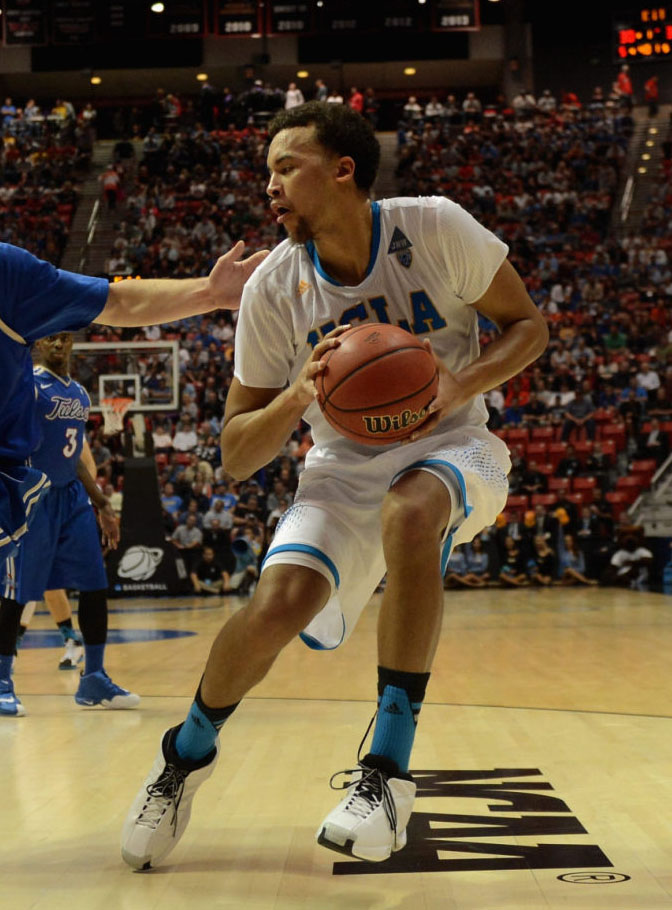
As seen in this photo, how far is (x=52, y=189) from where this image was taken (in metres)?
25.6

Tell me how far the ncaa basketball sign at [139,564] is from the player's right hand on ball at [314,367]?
11.5 m

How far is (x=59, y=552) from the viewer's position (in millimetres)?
6008

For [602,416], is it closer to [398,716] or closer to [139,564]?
[139,564]

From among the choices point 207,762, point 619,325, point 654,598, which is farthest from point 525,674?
point 619,325

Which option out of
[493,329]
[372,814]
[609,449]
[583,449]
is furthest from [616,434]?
[372,814]

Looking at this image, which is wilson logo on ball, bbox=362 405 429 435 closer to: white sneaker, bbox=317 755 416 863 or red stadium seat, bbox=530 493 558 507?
white sneaker, bbox=317 755 416 863

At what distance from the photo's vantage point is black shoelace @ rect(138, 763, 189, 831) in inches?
117

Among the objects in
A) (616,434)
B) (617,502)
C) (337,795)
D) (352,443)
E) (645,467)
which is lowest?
(617,502)

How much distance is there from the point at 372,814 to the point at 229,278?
6.12ft

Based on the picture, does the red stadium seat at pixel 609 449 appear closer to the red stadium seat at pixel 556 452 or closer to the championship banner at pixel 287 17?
the red stadium seat at pixel 556 452

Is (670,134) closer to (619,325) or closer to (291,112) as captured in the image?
(619,325)

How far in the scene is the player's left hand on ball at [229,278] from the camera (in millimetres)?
3596

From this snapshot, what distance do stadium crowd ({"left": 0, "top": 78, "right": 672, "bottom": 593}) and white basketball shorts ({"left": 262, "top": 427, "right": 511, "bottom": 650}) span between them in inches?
445

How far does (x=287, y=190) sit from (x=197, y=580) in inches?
464
